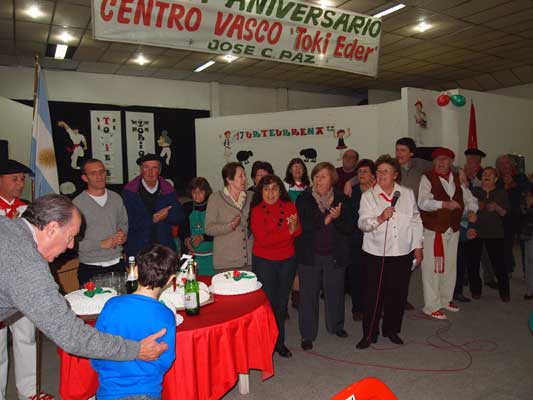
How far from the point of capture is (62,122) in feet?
27.3

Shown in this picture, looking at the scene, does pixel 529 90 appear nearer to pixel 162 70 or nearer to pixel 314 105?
pixel 314 105

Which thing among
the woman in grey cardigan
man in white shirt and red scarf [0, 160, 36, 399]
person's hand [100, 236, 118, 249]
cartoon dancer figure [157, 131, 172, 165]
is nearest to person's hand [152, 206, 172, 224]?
the woman in grey cardigan

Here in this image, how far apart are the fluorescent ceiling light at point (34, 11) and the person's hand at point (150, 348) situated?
553 centimetres

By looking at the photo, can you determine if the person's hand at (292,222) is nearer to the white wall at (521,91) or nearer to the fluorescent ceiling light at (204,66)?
the fluorescent ceiling light at (204,66)

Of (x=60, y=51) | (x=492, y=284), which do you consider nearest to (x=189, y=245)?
(x=492, y=284)

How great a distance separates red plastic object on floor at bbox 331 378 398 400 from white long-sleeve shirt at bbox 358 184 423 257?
224 cm

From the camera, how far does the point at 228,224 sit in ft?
10.6

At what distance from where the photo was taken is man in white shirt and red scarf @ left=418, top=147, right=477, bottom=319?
400cm

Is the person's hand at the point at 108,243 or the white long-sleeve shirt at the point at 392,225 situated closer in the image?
the person's hand at the point at 108,243

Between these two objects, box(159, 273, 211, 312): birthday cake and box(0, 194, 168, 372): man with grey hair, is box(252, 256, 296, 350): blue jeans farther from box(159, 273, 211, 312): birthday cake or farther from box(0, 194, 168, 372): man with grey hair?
box(0, 194, 168, 372): man with grey hair

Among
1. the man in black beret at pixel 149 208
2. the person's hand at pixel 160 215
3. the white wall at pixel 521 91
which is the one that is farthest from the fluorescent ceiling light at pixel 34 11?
the white wall at pixel 521 91

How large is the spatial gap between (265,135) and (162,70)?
2.95 metres

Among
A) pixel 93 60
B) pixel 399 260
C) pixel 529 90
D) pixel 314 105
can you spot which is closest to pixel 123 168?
pixel 93 60

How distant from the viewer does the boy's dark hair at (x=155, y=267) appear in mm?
1683
